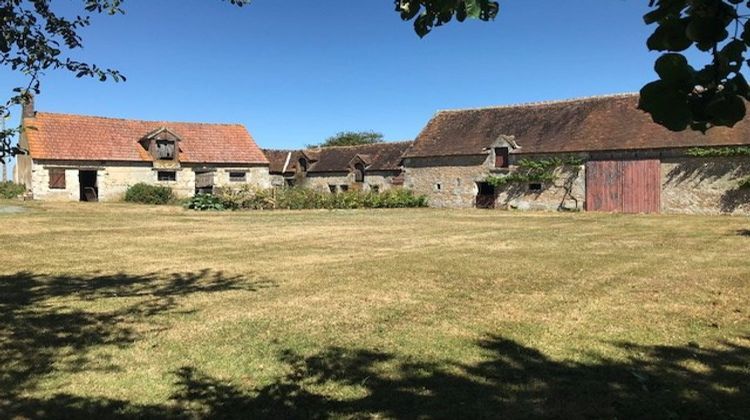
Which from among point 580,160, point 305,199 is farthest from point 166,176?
point 580,160

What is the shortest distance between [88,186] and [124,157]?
9.36ft

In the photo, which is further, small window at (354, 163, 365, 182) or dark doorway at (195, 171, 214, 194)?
small window at (354, 163, 365, 182)

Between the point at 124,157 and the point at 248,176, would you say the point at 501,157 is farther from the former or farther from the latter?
the point at 124,157

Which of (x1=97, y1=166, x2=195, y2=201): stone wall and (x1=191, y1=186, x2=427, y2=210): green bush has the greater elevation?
(x1=97, y1=166, x2=195, y2=201): stone wall

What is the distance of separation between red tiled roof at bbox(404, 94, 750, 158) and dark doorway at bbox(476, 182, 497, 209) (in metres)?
2.02

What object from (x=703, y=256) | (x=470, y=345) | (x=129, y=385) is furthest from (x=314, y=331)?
(x=703, y=256)

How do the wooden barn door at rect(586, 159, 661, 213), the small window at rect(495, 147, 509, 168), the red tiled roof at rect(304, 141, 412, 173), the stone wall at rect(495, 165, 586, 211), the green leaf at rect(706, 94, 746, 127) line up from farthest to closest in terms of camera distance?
the red tiled roof at rect(304, 141, 412, 173), the small window at rect(495, 147, 509, 168), the stone wall at rect(495, 165, 586, 211), the wooden barn door at rect(586, 159, 661, 213), the green leaf at rect(706, 94, 746, 127)

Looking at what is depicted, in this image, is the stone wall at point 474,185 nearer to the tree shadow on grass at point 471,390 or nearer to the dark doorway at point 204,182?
the dark doorway at point 204,182

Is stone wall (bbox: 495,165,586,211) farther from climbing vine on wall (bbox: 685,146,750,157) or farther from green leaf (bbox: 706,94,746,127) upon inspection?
green leaf (bbox: 706,94,746,127)

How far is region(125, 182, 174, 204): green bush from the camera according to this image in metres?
32.4

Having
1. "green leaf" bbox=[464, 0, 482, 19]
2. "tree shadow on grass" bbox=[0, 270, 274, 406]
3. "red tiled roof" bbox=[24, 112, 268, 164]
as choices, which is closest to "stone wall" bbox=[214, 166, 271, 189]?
"red tiled roof" bbox=[24, 112, 268, 164]

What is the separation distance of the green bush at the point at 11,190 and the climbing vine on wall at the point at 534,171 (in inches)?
1057

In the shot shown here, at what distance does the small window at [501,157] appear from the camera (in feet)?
103

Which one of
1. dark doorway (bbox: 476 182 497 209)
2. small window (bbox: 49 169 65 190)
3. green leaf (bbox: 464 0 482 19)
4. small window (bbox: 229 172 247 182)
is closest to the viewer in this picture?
green leaf (bbox: 464 0 482 19)
